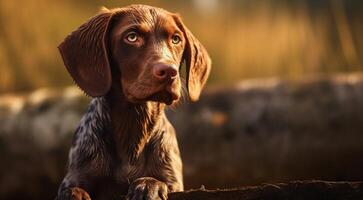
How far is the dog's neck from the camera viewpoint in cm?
578

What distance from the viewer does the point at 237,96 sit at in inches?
408

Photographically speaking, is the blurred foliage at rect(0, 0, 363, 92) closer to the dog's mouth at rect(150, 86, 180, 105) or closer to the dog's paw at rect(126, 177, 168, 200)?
the dog's mouth at rect(150, 86, 180, 105)

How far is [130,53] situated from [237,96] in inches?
197

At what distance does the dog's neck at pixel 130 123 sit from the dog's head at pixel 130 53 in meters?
0.19

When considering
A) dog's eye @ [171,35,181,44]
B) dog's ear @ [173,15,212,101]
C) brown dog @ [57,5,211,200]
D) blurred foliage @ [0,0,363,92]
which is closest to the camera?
brown dog @ [57,5,211,200]

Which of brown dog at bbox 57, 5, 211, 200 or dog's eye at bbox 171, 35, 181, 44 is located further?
dog's eye at bbox 171, 35, 181, 44

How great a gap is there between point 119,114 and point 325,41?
6.50 metres

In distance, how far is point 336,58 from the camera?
1191 centimetres

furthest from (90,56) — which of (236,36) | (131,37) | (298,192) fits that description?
(236,36)

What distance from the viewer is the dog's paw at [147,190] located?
510 cm

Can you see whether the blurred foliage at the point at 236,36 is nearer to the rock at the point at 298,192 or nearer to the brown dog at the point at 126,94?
the brown dog at the point at 126,94

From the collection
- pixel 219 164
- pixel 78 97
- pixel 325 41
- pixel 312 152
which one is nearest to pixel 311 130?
pixel 312 152

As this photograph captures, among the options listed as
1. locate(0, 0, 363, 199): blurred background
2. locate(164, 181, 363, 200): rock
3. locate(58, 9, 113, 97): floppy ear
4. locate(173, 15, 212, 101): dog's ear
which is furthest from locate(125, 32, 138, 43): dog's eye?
locate(0, 0, 363, 199): blurred background

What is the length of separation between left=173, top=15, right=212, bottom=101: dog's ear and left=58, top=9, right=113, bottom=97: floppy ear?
1.84 feet
